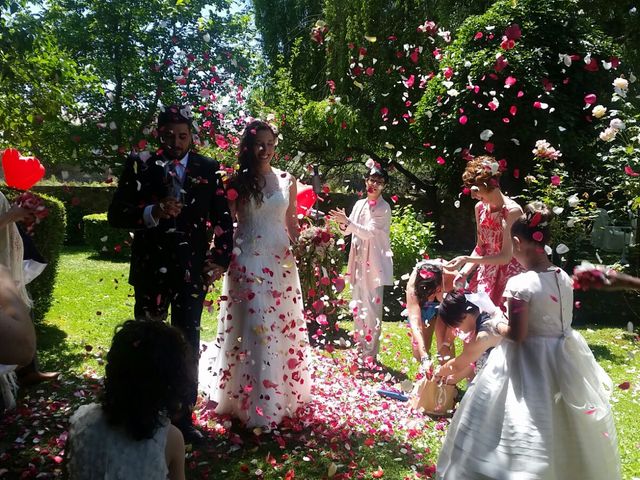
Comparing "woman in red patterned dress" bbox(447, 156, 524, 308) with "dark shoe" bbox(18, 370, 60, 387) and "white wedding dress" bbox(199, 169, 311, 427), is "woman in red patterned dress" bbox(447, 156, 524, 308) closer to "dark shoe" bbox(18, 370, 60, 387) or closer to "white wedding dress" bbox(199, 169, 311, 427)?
"white wedding dress" bbox(199, 169, 311, 427)

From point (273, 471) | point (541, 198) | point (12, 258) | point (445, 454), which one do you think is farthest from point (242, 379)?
point (541, 198)

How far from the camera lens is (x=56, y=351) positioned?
593cm

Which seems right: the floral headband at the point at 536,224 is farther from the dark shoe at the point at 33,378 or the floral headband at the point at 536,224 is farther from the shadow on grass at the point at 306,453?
the dark shoe at the point at 33,378

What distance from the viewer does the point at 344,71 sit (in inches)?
585

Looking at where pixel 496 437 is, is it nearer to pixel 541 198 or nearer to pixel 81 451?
pixel 81 451

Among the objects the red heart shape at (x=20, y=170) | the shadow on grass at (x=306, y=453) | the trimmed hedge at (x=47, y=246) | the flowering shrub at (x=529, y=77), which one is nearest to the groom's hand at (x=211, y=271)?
the shadow on grass at (x=306, y=453)

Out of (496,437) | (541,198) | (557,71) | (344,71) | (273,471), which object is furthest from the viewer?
(344,71)

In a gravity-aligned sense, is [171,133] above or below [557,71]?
below

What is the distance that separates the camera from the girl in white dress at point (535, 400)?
2691mm

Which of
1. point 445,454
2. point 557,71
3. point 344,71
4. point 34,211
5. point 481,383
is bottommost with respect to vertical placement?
point 445,454

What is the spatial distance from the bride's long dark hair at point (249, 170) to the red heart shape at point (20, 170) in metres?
1.62

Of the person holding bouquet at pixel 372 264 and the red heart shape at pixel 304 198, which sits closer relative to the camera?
the red heart shape at pixel 304 198

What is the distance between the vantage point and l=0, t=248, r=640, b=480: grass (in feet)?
11.2

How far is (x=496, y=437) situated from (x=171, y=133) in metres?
2.55
